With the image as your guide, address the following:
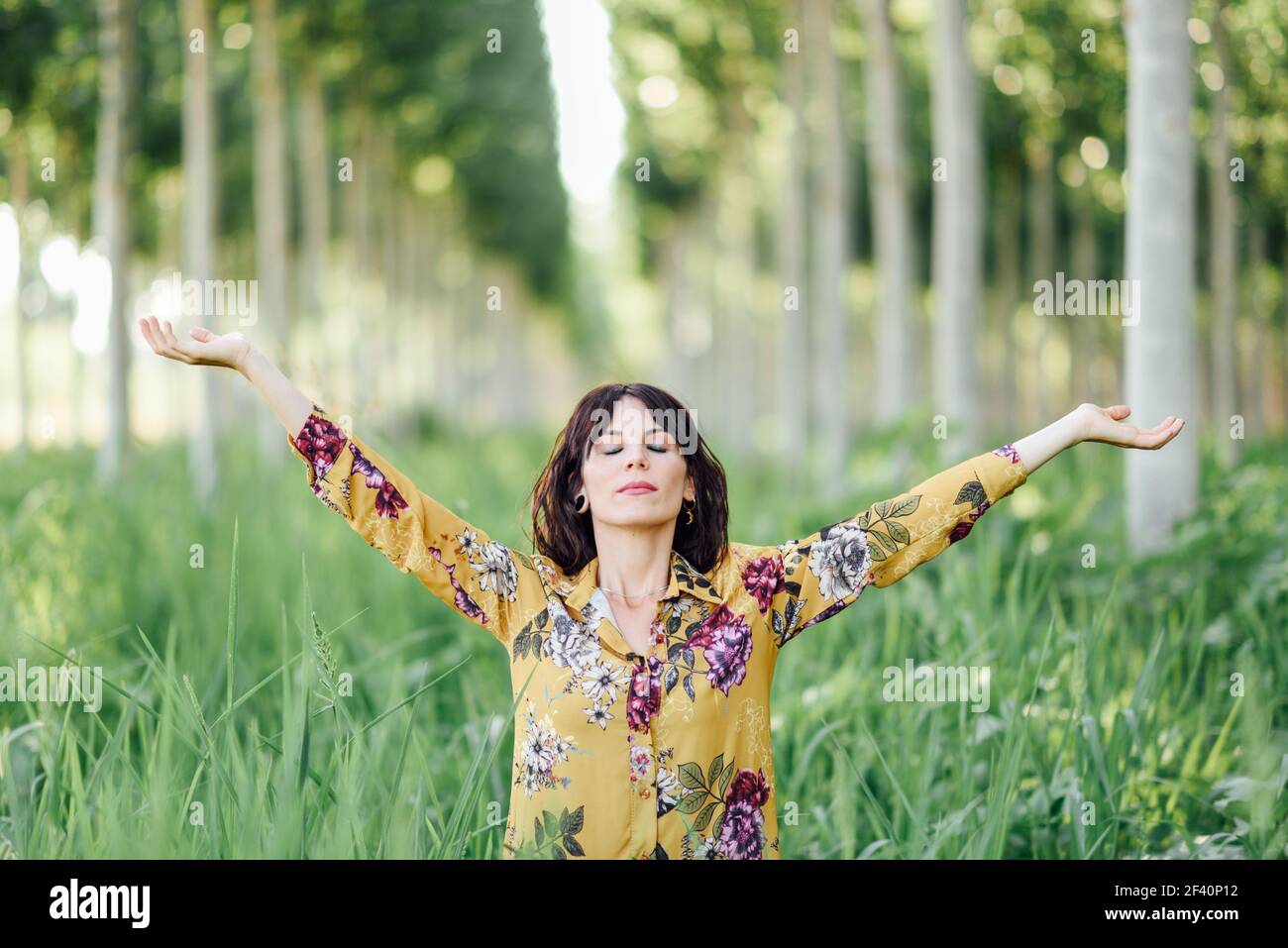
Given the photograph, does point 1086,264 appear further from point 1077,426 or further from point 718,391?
point 1077,426

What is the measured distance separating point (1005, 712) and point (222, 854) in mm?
1968

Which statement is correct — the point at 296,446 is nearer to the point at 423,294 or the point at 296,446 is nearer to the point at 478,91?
the point at 478,91

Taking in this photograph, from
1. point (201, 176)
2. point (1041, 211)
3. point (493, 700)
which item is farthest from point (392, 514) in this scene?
point (1041, 211)

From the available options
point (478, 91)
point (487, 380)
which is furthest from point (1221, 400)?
point (487, 380)

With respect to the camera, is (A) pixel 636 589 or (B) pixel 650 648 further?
(A) pixel 636 589

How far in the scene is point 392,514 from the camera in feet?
6.94

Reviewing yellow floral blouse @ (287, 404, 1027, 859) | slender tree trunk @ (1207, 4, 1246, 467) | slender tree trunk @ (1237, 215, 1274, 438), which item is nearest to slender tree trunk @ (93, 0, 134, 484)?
yellow floral blouse @ (287, 404, 1027, 859)

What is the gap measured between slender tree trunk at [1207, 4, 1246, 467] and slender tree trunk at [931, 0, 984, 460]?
10.7 ft

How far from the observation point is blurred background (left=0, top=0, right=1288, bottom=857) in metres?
2.74

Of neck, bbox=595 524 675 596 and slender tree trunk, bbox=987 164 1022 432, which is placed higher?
slender tree trunk, bbox=987 164 1022 432

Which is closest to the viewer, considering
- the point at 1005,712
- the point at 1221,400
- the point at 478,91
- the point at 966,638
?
the point at 1005,712

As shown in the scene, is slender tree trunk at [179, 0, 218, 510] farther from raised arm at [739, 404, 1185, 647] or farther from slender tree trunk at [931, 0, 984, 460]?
raised arm at [739, 404, 1185, 647]

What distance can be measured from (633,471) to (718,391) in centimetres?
2099
